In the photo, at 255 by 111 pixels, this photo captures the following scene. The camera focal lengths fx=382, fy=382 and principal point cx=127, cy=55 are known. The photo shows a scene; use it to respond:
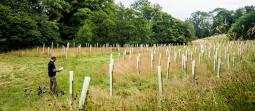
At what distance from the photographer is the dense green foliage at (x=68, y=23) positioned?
3909 cm

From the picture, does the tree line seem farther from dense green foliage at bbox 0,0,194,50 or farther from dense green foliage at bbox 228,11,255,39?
dense green foliage at bbox 228,11,255,39

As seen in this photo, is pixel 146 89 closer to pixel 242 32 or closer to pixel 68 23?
pixel 242 32

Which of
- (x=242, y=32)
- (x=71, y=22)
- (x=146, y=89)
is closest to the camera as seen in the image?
(x=242, y=32)

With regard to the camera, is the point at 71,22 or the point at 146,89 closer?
the point at 146,89

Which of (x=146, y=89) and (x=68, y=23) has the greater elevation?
(x=68, y=23)

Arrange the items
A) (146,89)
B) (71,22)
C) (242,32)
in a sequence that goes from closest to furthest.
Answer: (242,32)
(146,89)
(71,22)

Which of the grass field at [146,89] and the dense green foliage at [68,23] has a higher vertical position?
the dense green foliage at [68,23]

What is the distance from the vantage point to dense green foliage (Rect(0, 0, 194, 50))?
1539 inches

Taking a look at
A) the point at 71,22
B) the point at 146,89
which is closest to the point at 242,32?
the point at 146,89

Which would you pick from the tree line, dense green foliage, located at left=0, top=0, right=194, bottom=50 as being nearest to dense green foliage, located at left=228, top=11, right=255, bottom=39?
the tree line

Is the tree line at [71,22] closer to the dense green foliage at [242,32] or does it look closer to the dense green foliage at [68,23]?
the dense green foliage at [68,23]

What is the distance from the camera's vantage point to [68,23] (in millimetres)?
54750

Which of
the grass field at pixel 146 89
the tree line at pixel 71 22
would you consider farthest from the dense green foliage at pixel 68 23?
the grass field at pixel 146 89

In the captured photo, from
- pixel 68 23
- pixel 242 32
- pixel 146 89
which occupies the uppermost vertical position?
pixel 68 23
